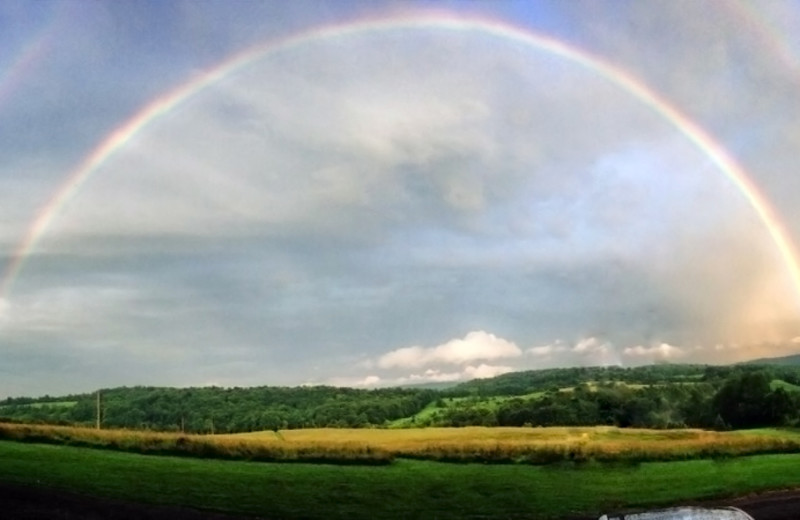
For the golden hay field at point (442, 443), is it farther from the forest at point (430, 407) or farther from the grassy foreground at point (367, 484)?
the forest at point (430, 407)

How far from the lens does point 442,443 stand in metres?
55.9

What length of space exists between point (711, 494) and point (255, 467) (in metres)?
26.9

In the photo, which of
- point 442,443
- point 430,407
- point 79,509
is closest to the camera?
point 79,509

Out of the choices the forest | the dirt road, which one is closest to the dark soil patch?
the dirt road

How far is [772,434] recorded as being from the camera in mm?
67812

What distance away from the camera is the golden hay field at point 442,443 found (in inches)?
1948

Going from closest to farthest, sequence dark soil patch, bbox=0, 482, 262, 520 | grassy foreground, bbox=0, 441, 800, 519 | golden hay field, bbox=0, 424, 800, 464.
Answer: dark soil patch, bbox=0, 482, 262, 520
grassy foreground, bbox=0, 441, 800, 519
golden hay field, bbox=0, 424, 800, 464

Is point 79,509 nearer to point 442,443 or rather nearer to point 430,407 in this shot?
point 442,443

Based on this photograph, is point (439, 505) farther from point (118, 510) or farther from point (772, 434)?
point (772, 434)

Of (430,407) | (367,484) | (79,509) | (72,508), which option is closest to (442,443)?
(367,484)

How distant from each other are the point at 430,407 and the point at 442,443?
1252 inches

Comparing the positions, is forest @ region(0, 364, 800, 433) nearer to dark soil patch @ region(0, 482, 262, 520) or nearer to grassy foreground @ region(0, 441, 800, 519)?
grassy foreground @ region(0, 441, 800, 519)

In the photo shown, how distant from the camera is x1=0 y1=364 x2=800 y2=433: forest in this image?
73188 millimetres

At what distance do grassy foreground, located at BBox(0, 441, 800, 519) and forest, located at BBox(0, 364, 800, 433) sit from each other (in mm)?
20768
